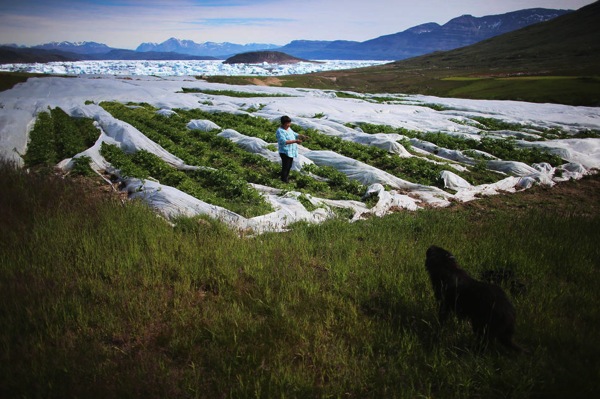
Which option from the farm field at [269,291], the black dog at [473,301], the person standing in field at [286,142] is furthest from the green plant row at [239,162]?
the black dog at [473,301]

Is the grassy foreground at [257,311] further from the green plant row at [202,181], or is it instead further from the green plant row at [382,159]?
the green plant row at [382,159]

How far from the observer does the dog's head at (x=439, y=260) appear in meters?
3.57

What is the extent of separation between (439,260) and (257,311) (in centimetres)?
222

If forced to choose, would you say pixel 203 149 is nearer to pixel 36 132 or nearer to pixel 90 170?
pixel 90 170

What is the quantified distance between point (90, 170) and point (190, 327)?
8870 millimetres

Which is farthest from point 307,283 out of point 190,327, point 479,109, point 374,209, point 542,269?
point 479,109

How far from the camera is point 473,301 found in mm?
3123

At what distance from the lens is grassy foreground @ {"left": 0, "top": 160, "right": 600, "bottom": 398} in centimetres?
268

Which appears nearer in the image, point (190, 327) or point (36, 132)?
point (190, 327)

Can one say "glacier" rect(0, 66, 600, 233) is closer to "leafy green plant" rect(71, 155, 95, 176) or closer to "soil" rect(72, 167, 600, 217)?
"leafy green plant" rect(71, 155, 95, 176)

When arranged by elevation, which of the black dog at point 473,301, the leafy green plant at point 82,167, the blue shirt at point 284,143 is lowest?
the black dog at point 473,301

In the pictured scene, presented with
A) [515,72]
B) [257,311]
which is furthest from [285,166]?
[515,72]

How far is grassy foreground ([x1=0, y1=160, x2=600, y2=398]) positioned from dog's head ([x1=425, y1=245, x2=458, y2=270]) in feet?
1.79

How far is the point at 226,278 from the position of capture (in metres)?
4.35
